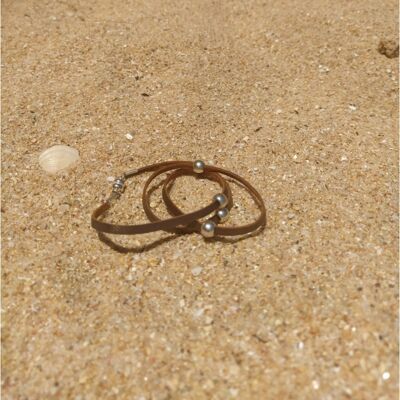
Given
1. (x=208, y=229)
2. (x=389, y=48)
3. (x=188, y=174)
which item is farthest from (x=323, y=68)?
(x=208, y=229)

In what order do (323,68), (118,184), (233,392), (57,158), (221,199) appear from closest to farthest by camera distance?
(233,392) → (221,199) → (118,184) → (57,158) → (323,68)

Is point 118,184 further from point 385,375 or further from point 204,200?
point 385,375

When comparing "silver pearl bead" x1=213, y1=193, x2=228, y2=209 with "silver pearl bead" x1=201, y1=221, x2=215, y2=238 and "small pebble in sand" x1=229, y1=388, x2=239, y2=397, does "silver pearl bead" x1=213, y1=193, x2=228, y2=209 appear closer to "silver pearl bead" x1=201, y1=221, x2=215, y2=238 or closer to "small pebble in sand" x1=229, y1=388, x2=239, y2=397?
"silver pearl bead" x1=201, y1=221, x2=215, y2=238

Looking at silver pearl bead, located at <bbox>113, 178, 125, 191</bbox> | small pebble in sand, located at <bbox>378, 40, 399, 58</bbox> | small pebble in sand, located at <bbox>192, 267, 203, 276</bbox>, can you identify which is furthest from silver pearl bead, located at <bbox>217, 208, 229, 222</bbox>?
small pebble in sand, located at <bbox>378, 40, 399, 58</bbox>

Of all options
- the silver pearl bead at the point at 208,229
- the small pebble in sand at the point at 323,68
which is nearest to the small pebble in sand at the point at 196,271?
the silver pearl bead at the point at 208,229

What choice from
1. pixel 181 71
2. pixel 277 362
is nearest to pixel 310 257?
pixel 277 362

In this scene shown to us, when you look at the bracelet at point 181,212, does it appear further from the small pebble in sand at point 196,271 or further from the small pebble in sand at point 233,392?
the small pebble in sand at point 233,392
